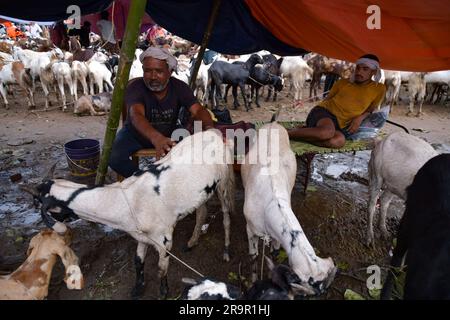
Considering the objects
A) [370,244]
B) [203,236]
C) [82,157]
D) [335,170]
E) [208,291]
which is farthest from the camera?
[335,170]

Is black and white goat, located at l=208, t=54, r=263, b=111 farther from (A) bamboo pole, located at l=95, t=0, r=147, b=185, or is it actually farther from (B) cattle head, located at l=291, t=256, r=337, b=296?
(B) cattle head, located at l=291, t=256, r=337, b=296

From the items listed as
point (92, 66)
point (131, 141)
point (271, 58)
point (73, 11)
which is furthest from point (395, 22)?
point (92, 66)

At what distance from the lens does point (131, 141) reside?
15.6 ft

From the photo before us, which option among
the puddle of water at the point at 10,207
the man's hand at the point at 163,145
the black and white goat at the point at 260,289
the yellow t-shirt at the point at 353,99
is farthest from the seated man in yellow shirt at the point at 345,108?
the puddle of water at the point at 10,207

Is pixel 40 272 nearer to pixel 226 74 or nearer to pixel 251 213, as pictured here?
pixel 251 213

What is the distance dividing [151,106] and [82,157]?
1.87 metres

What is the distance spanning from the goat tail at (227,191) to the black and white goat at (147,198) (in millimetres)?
295

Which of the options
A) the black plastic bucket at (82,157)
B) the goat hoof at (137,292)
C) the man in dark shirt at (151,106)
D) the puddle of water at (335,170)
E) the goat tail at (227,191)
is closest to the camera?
the goat hoof at (137,292)

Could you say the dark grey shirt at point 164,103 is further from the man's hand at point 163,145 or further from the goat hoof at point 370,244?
the goat hoof at point 370,244

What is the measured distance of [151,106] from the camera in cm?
472

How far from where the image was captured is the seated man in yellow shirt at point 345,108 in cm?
514

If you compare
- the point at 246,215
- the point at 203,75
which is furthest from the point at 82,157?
the point at 203,75

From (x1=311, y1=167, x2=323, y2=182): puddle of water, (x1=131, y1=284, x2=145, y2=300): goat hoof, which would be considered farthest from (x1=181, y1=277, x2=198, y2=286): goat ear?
(x1=311, y1=167, x2=323, y2=182): puddle of water

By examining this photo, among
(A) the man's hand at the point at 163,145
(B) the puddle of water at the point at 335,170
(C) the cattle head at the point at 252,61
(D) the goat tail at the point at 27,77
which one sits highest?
(C) the cattle head at the point at 252,61
